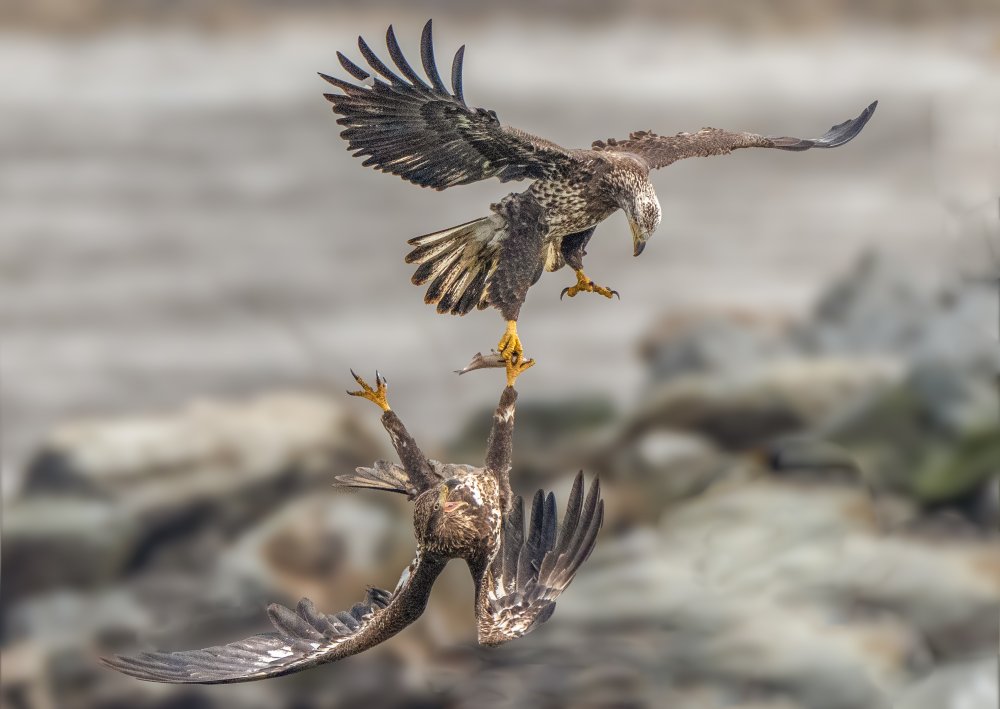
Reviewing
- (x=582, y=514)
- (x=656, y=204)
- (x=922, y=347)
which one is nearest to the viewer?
(x=656, y=204)

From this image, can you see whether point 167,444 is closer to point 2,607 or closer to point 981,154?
point 2,607

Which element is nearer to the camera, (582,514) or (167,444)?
(582,514)

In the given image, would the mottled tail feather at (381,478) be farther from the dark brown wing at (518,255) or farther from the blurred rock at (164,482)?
the blurred rock at (164,482)

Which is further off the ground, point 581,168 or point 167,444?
point 581,168

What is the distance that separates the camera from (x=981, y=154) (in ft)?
26.3

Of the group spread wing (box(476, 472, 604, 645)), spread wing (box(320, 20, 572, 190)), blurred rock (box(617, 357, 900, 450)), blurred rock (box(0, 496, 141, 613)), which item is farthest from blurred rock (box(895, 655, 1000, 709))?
spread wing (box(320, 20, 572, 190))

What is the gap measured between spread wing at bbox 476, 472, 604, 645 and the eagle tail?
57 centimetres

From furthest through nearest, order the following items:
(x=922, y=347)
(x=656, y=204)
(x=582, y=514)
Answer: (x=922, y=347), (x=582, y=514), (x=656, y=204)

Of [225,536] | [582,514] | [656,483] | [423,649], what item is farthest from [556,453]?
[582,514]

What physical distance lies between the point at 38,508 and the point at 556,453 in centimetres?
352

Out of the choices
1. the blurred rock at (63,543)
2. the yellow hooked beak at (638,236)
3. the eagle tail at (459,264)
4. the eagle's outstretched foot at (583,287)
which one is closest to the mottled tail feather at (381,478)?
the eagle tail at (459,264)

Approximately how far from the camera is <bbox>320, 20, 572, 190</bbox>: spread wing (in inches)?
117

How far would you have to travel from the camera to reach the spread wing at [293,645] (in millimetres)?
2936

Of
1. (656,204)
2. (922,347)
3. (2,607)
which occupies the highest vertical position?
(656,204)
